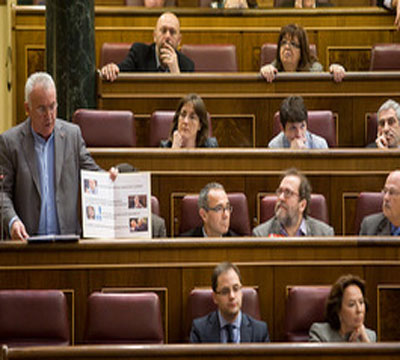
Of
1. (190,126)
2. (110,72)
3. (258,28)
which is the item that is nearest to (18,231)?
(190,126)

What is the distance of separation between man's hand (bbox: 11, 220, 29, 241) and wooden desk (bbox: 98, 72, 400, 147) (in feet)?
3.18

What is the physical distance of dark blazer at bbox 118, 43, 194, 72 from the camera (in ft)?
10.6

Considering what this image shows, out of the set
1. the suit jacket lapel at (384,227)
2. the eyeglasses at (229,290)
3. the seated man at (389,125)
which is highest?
the seated man at (389,125)

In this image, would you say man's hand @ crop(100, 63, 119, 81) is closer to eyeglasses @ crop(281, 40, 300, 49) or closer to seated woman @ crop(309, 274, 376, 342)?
eyeglasses @ crop(281, 40, 300, 49)

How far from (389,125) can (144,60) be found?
2.89 feet

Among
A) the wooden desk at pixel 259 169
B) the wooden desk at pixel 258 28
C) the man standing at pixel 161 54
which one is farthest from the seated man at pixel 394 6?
the wooden desk at pixel 259 169

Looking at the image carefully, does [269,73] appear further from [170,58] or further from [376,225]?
[376,225]

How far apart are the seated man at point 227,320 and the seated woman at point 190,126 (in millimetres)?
751

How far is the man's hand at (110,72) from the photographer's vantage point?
3098mm

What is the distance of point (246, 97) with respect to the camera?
311 cm

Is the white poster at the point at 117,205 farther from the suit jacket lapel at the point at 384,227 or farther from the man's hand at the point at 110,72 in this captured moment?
the man's hand at the point at 110,72

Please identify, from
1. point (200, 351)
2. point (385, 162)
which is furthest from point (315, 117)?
point (200, 351)

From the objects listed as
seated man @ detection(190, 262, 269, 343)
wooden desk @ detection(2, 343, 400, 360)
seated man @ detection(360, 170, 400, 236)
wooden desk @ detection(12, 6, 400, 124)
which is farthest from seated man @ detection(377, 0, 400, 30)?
wooden desk @ detection(2, 343, 400, 360)

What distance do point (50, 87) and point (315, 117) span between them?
100 cm
